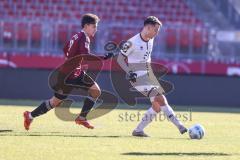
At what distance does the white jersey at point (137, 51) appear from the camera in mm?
12133

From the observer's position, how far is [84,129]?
12.9m

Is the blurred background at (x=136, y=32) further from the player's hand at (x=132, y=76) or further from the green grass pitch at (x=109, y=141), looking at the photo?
the player's hand at (x=132, y=76)

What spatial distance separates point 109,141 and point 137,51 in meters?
1.95

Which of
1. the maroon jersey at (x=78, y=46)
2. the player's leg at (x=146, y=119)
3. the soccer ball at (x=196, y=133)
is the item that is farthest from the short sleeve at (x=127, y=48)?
the soccer ball at (x=196, y=133)

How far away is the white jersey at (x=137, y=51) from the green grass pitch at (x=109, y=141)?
3.86ft

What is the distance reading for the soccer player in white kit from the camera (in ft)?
39.4

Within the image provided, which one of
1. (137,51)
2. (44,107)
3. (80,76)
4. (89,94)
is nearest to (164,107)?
(137,51)

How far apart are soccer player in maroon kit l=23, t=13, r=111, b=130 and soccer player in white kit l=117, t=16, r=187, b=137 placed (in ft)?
1.50

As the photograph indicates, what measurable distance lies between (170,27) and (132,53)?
502 inches

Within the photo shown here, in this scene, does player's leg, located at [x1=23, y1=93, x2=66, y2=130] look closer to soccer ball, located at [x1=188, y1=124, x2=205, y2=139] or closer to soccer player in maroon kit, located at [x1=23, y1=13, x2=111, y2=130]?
soccer player in maroon kit, located at [x1=23, y1=13, x2=111, y2=130]

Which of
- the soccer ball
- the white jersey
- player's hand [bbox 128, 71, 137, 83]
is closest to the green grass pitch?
the soccer ball

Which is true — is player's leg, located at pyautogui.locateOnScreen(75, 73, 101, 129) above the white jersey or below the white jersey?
below

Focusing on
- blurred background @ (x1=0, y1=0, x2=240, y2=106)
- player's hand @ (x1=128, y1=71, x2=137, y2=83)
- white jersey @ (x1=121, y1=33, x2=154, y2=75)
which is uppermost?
white jersey @ (x1=121, y1=33, x2=154, y2=75)

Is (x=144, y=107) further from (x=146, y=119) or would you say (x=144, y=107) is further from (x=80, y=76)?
(x=146, y=119)
